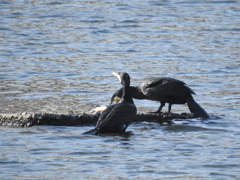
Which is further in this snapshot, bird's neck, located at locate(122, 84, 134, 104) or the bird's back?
the bird's back

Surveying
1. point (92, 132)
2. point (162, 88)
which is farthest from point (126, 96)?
point (92, 132)

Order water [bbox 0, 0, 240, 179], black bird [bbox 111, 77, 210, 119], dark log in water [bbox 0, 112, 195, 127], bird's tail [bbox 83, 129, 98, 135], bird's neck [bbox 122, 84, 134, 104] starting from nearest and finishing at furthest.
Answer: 1. water [bbox 0, 0, 240, 179]
2. bird's tail [bbox 83, 129, 98, 135]
3. dark log in water [bbox 0, 112, 195, 127]
4. bird's neck [bbox 122, 84, 134, 104]
5. black bird [bbox 111, 77, 210, 119]

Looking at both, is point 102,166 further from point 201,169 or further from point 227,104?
point 227,104

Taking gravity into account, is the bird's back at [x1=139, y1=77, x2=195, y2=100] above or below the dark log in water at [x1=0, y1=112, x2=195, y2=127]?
above

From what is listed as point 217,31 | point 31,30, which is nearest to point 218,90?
point 217,31

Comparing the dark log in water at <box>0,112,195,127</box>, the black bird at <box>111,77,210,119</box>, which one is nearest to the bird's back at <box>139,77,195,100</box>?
the black bird at <box>111,77,210,119</box>

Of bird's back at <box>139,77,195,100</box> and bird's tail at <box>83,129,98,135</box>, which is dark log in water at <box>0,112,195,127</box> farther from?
bird's back at <box>139,77,195,100</box>

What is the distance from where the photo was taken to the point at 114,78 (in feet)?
40.9

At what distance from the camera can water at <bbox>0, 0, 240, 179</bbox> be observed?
6.66 metres

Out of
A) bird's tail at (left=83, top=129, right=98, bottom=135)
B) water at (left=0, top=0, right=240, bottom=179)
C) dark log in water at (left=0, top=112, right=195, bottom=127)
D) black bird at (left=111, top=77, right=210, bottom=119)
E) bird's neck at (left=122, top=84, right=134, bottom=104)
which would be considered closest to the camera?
water at (left=0, top=0, right=240, bottom=179)

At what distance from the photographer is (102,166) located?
6.56 meters

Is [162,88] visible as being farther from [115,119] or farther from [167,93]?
[115,119]

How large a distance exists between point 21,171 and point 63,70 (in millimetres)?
7080

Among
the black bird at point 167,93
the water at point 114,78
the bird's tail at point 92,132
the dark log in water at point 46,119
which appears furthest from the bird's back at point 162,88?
the bird's tail at point 92,132
